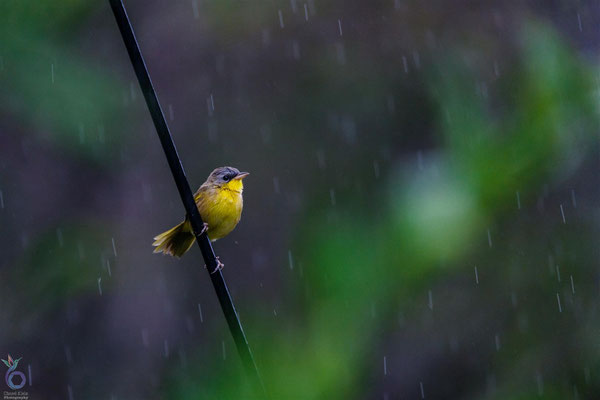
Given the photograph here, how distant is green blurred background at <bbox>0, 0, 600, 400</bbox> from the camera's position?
443 cm

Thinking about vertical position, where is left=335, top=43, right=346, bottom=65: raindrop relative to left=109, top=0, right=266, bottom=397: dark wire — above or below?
below

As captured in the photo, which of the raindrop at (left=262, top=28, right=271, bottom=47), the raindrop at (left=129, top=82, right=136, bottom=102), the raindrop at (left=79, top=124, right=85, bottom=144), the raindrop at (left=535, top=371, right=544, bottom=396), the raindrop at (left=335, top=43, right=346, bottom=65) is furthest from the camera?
the raindrop at (left=262, top=28, right=271, bottom=47)

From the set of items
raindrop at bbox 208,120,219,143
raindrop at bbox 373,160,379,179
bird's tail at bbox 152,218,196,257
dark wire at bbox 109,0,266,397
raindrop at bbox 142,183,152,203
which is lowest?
raindrop at bbox 142,183,152,203

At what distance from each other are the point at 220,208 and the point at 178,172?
297 cm

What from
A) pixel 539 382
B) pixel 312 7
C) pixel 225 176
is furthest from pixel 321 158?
pixel 539 382

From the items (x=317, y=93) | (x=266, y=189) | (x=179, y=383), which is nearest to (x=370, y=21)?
(x=317, y=93)

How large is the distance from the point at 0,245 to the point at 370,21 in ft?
16.7

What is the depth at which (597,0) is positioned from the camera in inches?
261

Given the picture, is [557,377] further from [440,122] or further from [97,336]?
[97,336]

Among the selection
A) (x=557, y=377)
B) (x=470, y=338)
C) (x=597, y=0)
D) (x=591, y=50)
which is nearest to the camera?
(x=591, y=50)

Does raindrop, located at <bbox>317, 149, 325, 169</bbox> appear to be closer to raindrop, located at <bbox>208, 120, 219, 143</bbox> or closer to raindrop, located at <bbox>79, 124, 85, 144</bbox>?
raindrop, located at <bbox>208, 120, 219, 143</bbox>

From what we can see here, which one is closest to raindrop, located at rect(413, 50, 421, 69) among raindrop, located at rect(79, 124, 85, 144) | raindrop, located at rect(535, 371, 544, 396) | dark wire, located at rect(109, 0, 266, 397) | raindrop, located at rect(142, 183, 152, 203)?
raindrop, located at rect(142, 183, 152, 203)

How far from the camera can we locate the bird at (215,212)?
5.18 meters

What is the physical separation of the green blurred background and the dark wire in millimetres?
1576
